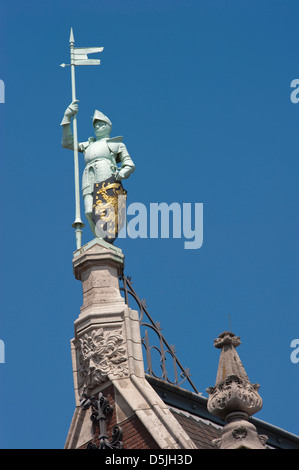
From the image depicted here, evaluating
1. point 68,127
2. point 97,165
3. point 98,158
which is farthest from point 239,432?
point 68,127

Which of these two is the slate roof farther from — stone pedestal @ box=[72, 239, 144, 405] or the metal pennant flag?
the metal pennant flag

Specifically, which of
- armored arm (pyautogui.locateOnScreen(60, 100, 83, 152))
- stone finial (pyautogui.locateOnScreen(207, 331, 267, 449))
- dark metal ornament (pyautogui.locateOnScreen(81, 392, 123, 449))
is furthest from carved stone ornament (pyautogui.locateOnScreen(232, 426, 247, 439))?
armored arm (pyautogui.locateOnScreen(60, 100, 83, 152))

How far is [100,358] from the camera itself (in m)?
27.6

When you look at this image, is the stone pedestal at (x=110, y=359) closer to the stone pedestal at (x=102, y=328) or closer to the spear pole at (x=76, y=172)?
the stone pedestal at (x=102, y=328)

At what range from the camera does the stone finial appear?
2380 centimetres

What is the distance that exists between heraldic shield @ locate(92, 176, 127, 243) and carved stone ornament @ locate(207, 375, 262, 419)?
591cm

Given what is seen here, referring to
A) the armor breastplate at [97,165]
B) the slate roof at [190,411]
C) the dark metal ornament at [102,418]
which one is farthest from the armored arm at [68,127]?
the dark metal ornament at [102,418]

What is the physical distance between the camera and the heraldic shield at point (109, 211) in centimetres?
2955

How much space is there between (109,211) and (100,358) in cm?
341
